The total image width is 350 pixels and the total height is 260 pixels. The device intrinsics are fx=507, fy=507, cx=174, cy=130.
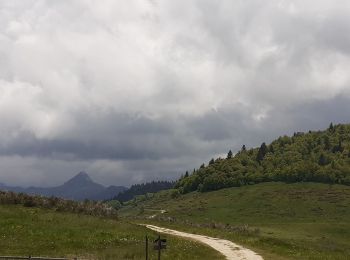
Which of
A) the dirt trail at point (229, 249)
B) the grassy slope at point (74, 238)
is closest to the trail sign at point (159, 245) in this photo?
the grassy slope at point (74, 238)

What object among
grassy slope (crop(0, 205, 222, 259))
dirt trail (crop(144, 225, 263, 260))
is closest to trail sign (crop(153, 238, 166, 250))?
grassy slope (crop(0, 205, 222, 259))

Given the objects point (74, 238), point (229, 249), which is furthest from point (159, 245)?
point (74, 238)

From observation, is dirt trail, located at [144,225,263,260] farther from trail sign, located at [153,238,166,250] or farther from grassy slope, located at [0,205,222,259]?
trail sign, located at [153,238,166,250]

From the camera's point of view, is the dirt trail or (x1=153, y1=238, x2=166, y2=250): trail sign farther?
the dirt trail

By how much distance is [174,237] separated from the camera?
5266 cm

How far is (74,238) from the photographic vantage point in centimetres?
4675

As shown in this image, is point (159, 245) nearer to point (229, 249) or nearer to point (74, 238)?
point (229, 249)

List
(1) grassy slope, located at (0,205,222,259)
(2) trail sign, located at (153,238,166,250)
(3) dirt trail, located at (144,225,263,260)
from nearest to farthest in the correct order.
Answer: (2) trail sign, located at (153,238,166,250)
(1) grassy slope, located at (0,205,222,259)
(3) dirt trail, located at (144,225,263,260)

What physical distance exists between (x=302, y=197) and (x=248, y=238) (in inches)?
5701

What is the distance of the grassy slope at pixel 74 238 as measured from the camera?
41.3m

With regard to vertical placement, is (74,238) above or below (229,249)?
above

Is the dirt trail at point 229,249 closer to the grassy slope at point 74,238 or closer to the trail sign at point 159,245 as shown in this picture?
the grassy slope at point 74,238

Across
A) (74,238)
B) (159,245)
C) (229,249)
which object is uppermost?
(74,238)

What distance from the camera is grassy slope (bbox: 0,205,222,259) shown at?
4134 centimetres
